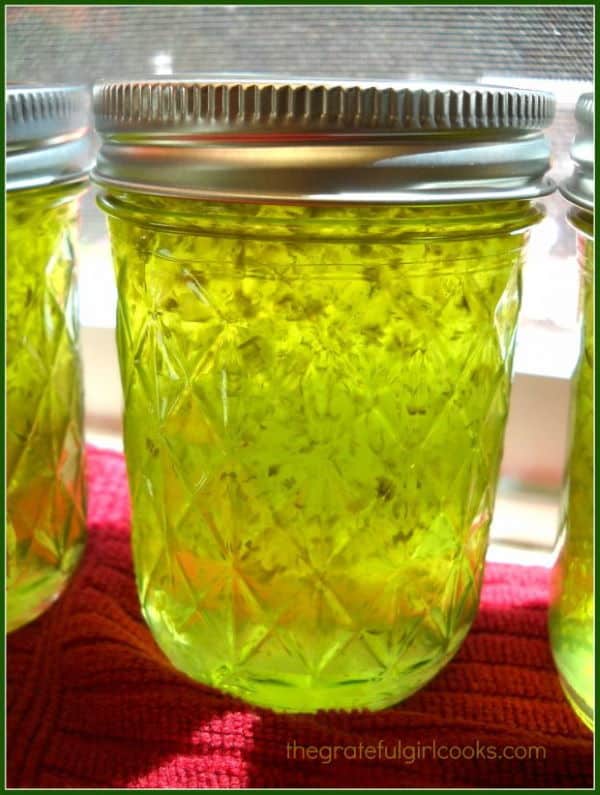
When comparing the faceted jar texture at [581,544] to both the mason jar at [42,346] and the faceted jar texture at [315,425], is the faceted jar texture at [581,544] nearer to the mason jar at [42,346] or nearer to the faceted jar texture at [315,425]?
the faceted jar texture at [315,425]

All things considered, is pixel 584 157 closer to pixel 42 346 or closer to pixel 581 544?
pixel 581 544

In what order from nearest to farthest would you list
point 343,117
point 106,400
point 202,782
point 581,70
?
1. point 343,117
2. point 202,782
3. point 581,70
4. point 106,400

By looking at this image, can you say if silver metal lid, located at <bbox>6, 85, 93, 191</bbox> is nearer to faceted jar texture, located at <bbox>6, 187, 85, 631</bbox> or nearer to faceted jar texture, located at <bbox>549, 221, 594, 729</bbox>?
faceted jar texture, located at <bbox>6, 187, 85, 631</bbox>

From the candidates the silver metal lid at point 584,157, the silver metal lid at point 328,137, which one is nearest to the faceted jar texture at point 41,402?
the silver metal lid at point 328,137

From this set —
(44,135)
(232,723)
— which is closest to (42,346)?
(44,135)

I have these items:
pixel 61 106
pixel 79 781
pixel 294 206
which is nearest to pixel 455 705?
pixel 79 781

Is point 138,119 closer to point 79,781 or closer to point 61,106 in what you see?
point 61,106
